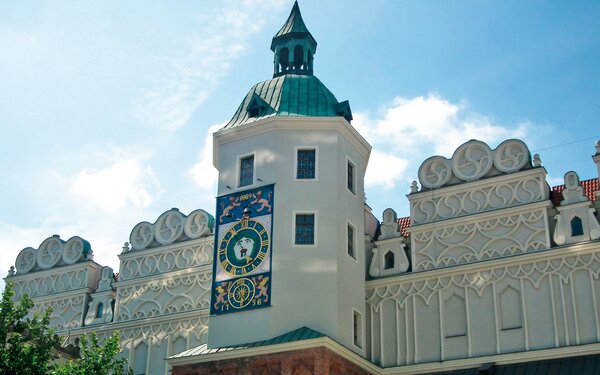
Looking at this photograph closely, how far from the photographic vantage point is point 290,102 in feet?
95.1

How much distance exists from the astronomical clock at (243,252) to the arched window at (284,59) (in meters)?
6.05

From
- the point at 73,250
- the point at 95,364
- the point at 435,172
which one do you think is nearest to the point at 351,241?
the point at 435,172

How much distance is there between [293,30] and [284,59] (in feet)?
3.61

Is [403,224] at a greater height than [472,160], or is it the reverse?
[472,160]

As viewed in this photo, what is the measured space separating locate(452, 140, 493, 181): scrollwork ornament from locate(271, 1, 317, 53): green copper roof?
736 centimetres

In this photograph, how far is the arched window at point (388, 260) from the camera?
28078 millimetres

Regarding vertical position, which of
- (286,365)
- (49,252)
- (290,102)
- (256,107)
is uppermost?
(290,102)

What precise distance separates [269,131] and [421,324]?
769cm

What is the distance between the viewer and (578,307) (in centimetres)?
2423

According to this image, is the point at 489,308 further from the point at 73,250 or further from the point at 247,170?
the point at 73,250

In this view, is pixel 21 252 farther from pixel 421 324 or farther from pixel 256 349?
pixel 421 324

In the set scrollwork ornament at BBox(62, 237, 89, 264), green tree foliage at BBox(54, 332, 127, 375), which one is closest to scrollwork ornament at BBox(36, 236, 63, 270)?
scrollwork ornament at BBox(62, 237, 89, 264)

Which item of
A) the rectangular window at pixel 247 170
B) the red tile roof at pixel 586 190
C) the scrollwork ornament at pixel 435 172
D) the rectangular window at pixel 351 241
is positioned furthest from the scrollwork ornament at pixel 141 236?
the red tile roof at pixel 586 190

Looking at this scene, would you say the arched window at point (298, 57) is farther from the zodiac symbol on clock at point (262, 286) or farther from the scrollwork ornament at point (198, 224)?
the zodiac symbol on clock at point (262, 286)
